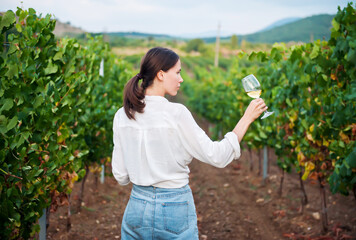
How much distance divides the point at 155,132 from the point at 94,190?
495 centimetres

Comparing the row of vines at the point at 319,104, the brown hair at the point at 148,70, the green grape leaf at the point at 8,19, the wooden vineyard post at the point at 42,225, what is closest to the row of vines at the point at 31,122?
the green grape leaf at the point at 8,19

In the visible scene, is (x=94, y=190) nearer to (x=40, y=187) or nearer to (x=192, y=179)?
(x=192, y=179)

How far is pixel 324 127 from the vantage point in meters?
3.83

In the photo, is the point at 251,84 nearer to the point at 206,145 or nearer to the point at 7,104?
the point at 206,145

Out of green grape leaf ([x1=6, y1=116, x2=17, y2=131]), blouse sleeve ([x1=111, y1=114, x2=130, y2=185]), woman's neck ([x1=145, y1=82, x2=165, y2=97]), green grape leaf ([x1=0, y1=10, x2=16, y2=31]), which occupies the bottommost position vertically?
blouse sleeve ([x1=111, y1=114, x2=130, y2=185])

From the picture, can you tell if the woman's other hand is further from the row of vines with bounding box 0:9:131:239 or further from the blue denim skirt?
the row of vines with bounding box 0:9:131:239

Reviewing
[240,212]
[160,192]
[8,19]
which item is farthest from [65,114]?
[240,212]

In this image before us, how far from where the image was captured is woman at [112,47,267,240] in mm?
1866

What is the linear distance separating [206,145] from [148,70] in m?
0.51

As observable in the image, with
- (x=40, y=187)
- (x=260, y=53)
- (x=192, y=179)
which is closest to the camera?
(x=40, y=187)

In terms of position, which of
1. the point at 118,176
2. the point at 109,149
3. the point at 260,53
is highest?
the point at 260,53

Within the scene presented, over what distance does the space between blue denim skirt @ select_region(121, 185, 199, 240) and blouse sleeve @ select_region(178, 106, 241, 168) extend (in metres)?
0.26

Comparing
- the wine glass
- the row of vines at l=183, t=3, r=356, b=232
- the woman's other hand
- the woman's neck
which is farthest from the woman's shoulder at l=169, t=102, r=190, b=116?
the row of vines at l=183, t=3, r=356, b=232

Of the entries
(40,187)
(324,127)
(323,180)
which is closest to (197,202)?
(323,180)
